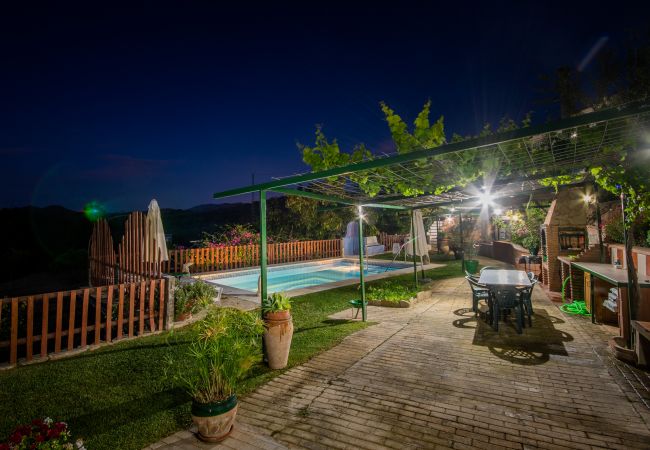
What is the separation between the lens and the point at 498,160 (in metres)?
4.80

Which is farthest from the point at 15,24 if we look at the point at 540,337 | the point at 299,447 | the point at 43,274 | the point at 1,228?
the point at 540,337

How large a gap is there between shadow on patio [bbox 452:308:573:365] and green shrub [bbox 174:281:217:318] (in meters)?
5.39

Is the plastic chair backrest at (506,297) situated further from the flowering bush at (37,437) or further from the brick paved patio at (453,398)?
the flowering bush at (37,437)

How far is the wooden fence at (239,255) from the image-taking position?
46.0 feet

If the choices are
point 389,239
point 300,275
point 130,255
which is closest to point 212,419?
point 130,255

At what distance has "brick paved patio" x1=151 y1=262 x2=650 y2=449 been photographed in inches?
110

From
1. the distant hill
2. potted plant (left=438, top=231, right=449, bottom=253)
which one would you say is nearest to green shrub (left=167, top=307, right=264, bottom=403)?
the distant hill

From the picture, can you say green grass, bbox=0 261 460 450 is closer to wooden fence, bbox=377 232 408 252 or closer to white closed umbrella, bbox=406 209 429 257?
white closed umbrella, bbox=406 209 429 257

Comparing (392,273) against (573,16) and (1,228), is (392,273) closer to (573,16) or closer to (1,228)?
(573,16)

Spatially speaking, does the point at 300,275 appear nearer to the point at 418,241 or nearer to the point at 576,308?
the point at 418,241

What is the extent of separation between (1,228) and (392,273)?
22.5 meters

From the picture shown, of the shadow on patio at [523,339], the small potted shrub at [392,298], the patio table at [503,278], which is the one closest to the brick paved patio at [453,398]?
the shadow on patio at [523,339]

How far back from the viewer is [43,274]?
13930 millimetres

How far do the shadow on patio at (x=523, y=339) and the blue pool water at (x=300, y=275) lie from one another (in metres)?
7.69
